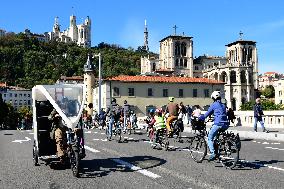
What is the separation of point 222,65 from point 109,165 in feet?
409

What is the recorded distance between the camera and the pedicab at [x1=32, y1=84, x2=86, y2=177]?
8.79m

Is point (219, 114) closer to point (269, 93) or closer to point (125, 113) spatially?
point (125, 113)

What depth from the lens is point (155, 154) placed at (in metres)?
12.5

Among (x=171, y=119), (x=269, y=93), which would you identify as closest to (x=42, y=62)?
(x=269, y=93)

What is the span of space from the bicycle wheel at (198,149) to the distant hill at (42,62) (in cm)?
12724

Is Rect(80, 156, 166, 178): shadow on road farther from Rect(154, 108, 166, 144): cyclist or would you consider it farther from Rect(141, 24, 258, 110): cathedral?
Rect(141, 24, 258, 110): cathedral

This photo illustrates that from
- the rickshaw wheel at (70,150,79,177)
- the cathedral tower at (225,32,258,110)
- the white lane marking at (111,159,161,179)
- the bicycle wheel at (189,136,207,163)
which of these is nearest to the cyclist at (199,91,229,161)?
A: the bicycle wheel at (189,136,207,163)

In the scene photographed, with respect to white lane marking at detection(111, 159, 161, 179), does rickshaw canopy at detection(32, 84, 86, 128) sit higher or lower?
higher

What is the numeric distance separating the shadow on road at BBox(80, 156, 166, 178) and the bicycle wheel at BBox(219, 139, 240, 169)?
1560 millimetres

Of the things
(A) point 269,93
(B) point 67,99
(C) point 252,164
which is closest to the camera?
(B) point 67,99

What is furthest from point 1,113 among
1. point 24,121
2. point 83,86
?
point 83,86

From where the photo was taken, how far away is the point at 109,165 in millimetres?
10172

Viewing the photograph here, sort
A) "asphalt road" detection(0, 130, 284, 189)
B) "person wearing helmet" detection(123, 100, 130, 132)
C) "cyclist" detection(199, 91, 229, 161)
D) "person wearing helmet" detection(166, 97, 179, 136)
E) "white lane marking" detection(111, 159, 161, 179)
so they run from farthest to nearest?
"person wearing helmet" detection(123, 100, 130, 132) → "person wearing helmet" detection(166, 97, 179, 136) → "cyclist" detection(199, 91, 229, 161) → "white lane marking" detection(111, 159, 161, 179) → "asphalt road" detection(0, 130, 284, 189)

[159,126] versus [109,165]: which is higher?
[159,126]
